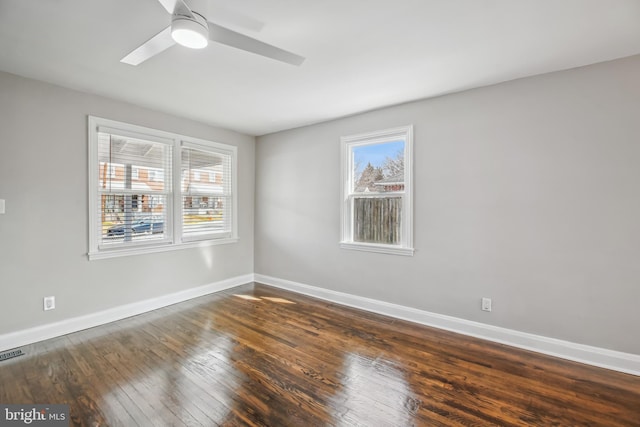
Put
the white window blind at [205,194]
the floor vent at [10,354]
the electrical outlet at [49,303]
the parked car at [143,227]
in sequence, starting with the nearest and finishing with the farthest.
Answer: the floor vent at [10,354] → the electrical outlet at [49,303] → the parked car at [143,227] → the white window blind at [205,194]

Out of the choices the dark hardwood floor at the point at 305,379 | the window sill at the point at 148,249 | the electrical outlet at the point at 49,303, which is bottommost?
the dark hardwood floor at the point at 305,379

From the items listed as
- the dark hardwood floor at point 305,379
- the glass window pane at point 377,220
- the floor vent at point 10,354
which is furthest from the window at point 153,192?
the glass window pane at point 377,220

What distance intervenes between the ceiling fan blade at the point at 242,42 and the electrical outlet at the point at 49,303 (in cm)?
310

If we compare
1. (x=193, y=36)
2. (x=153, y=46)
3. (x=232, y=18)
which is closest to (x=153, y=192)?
(x=153, y=46)

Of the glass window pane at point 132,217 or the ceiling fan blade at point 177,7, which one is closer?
the ceiling fan blade at point 177,7

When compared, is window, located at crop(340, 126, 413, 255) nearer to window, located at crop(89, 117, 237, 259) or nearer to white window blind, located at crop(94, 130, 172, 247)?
window, located at crop(89, 117, 237, 259)

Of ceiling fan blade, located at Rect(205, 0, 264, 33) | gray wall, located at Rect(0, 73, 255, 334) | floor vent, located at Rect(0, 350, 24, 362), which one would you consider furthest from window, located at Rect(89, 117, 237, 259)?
ceiling fan blade, located at Rect(205, 0, 264, 33)

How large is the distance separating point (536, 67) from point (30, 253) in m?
4.98

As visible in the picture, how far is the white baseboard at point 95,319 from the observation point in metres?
2.73

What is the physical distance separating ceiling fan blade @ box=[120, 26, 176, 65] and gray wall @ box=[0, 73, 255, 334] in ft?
5.87

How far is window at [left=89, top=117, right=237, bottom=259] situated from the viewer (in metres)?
3.29

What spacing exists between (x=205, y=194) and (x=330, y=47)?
2950mm

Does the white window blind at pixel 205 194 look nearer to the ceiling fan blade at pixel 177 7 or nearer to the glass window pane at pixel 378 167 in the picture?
the glass window pane at pixel 378 167

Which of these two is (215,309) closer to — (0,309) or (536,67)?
(0,309)
